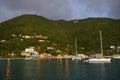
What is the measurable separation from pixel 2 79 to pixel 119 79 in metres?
36.3

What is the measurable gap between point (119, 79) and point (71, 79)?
47.0ft

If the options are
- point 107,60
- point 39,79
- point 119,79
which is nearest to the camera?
point 119,79

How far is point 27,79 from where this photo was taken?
3191 inches

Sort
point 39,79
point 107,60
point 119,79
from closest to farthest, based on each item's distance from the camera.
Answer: point 119,79, point 39,79, point 107,60

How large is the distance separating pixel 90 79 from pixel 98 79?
2448 millimetres

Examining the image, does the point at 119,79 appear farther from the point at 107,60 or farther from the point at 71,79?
the point at 107,60

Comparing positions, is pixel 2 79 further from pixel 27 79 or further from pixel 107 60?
pixel 107 60

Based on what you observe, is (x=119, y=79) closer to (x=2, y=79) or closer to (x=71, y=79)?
(x=71, y=79)

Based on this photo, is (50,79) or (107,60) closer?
(50,79)

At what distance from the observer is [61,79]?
257ft

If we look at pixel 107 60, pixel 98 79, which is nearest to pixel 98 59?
pixel 107 60

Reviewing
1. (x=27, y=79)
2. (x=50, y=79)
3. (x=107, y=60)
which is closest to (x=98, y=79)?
(x=50, y=79)

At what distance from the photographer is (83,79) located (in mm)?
77812

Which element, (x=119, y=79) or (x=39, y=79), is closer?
(x=119, y=79)
